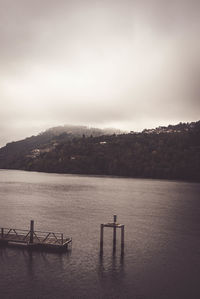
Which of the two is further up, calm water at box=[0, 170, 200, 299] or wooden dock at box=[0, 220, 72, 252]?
wooden dock at box=[0, 220, 72, 252]

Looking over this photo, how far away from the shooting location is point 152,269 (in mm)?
48188

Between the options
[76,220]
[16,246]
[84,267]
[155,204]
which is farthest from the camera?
[155,204]

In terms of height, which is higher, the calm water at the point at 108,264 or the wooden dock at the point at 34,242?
the wooden dock at the point at 34,242

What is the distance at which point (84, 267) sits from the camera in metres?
Result: 48.0

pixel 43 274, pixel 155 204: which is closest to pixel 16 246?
pixel 43 274

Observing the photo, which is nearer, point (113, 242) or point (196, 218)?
point (113, 242)

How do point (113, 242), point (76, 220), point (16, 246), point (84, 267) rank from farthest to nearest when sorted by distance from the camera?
1. point (76, 220)
2. point (113, 242)
3. point (16, 246)
4. point (84, 267)

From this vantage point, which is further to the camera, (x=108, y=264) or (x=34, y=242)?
(x=34, y=242)

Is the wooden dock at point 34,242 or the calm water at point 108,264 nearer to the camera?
the calm water at point 108,264

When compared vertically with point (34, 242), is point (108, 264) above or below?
below

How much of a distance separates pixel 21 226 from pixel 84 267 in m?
32.0

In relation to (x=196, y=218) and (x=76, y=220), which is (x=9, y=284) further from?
(x=196, y=218)

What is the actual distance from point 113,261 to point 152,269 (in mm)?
6516

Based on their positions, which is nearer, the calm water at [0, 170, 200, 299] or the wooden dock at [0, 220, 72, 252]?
the calm water at [0, 170, 200, 299]
